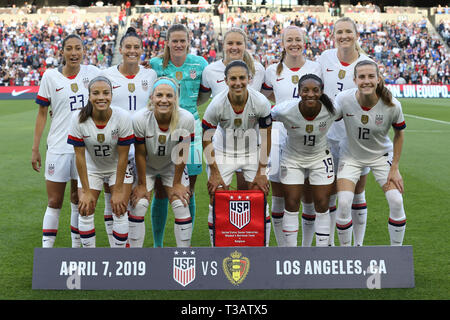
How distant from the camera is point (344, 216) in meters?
5.08

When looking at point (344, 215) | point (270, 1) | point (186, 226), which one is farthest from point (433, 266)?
point (270, 1)

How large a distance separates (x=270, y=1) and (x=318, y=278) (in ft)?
155

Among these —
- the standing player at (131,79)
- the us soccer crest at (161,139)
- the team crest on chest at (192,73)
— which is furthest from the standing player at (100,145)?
the team crest on chest at (192,73)

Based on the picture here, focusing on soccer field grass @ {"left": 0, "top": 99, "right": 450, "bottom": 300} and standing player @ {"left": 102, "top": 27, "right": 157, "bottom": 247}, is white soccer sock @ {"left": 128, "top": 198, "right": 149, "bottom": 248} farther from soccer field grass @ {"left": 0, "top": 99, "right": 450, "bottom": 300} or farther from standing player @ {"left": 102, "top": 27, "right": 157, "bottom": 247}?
soccer field grass @ {"left": 0, "top": 99, "right": 450, "bottom": 300}

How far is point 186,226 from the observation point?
4.97 m

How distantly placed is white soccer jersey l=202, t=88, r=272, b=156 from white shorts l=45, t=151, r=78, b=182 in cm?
127

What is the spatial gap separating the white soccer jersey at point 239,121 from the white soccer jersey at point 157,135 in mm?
175

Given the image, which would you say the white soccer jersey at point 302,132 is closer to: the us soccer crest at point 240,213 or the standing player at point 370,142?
the standing player at point 370,142

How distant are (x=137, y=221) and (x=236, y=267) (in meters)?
1.10

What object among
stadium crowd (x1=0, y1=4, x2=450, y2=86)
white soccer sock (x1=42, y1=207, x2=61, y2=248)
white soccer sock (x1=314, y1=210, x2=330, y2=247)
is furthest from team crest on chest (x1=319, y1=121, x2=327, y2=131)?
stadium crowd (x1=0, y1=4, x2=450, y2=86)

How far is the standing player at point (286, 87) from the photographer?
5316 mm

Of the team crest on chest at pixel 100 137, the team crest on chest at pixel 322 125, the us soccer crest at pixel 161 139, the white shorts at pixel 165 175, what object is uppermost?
the team crest on chest at pixel 322 125

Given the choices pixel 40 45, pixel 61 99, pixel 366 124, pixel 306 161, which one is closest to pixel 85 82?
pixel 61 99
